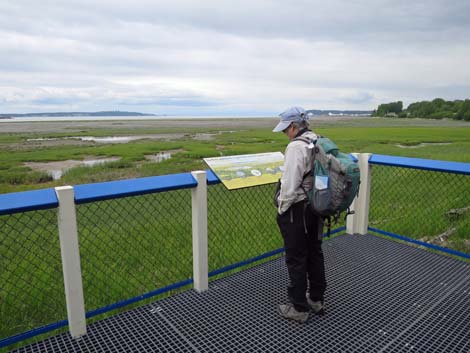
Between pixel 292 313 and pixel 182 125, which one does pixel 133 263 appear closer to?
pixel 292 313

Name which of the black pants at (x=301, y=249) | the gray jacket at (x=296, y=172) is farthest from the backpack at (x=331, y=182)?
the black pants at (x=301, y=249)

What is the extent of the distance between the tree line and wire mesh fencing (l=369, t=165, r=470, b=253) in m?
85.0

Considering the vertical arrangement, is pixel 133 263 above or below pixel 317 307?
below

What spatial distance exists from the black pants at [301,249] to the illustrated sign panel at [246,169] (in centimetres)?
74

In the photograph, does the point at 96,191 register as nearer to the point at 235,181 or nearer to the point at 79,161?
the point at 235,181

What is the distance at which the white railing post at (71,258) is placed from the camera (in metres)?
2.71

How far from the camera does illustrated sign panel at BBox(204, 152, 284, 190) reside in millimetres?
3617

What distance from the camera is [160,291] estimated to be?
11.4 feet

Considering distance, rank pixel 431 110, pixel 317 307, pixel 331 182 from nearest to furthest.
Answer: pixel 331 182
pixel 317 307
pixel 431 110

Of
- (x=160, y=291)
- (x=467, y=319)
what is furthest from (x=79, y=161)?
(x=467, y=319)

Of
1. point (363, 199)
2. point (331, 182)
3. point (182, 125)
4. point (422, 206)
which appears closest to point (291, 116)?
point (331, 182)

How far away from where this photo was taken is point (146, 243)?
5730 mm

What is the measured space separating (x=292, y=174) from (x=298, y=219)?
38cm

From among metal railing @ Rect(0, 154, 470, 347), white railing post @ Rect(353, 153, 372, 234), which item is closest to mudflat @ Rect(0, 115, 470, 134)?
metal railing @ Rect(0, 154, 470, 347)
